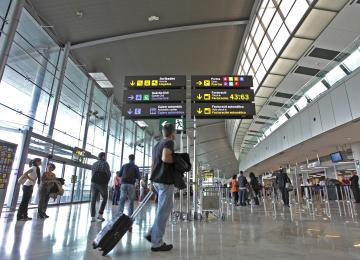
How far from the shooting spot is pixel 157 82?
762cm

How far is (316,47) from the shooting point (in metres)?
10.9

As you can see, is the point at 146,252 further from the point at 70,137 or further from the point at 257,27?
the point at 70,137

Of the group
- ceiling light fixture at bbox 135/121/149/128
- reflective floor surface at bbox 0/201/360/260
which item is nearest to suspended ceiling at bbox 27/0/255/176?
ceiling light fixture at bbox 135/121/149/128

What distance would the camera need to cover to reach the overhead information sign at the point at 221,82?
24.9 ft

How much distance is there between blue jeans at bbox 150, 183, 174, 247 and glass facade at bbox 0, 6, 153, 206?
8.49 metres

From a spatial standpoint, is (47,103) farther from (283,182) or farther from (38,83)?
(283,182)

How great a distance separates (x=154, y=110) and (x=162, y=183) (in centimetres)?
438

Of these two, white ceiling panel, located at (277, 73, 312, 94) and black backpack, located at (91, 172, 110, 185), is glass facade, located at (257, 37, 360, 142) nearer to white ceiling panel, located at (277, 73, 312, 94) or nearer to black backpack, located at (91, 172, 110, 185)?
white ceiling panel, located at (277, 73, 312, 94)

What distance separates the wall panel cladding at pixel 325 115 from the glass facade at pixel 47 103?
1234 cm

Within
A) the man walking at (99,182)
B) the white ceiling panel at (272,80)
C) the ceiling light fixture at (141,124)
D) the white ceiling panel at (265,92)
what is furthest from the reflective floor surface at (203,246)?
the ceiling light fixture at (141,124)

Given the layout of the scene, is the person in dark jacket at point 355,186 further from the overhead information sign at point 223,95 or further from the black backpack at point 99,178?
the black backpack at point 99,178

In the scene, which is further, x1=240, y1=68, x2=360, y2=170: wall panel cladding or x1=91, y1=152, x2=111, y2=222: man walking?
x1=240, y1=68, x2=360, y2=170: wall panel cladding

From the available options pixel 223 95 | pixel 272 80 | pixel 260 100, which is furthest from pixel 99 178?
pixel 260 100

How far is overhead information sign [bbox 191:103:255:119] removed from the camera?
7129mm
